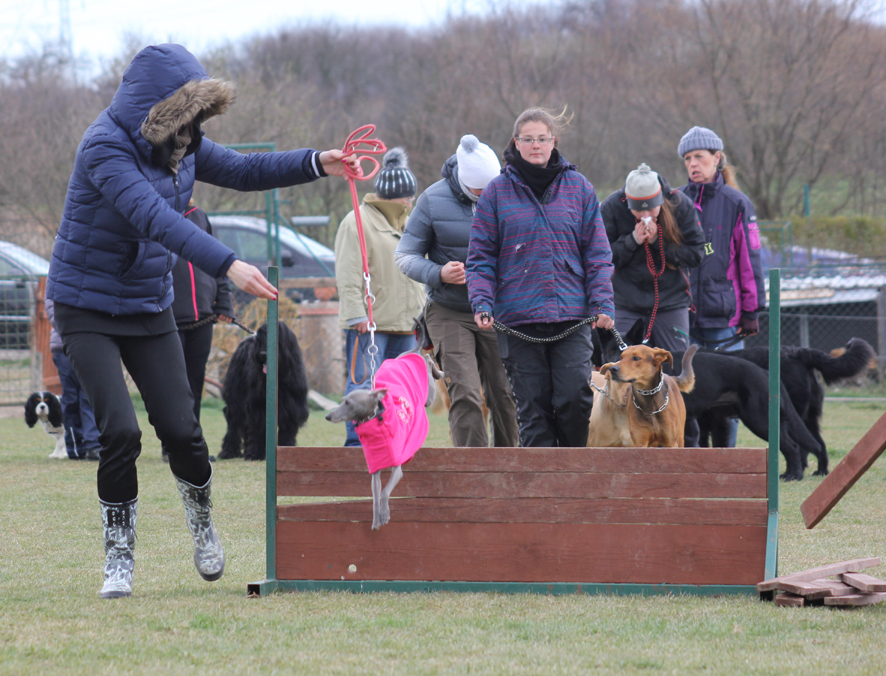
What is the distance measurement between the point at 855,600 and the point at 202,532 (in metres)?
2.14

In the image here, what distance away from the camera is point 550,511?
330 cm

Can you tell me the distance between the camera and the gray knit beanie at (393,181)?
5996mm

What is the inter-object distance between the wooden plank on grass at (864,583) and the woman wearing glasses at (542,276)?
1260mm

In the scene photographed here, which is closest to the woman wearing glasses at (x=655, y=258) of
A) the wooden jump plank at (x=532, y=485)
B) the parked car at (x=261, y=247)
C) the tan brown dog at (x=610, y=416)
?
the tan brown dog at (x=610, y=416)

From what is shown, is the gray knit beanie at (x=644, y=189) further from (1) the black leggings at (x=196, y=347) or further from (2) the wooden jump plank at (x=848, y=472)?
(1) the black leggings at (x=196, y=347)

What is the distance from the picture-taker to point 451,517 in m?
3.35

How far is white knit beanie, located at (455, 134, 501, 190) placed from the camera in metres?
4.62

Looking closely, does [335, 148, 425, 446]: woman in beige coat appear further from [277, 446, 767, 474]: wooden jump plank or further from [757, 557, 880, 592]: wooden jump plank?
[757, 557, 880, 592]: wooden jump plank

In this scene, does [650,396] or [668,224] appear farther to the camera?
[668,224]

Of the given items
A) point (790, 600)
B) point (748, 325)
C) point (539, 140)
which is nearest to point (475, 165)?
point (539, 140)

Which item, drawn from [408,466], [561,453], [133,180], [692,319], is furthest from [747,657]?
[692,319]

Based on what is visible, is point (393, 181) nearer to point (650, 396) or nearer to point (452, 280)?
point (452, 280)

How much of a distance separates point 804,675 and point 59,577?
258 cm

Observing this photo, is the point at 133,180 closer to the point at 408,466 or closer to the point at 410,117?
the point at 408,466
